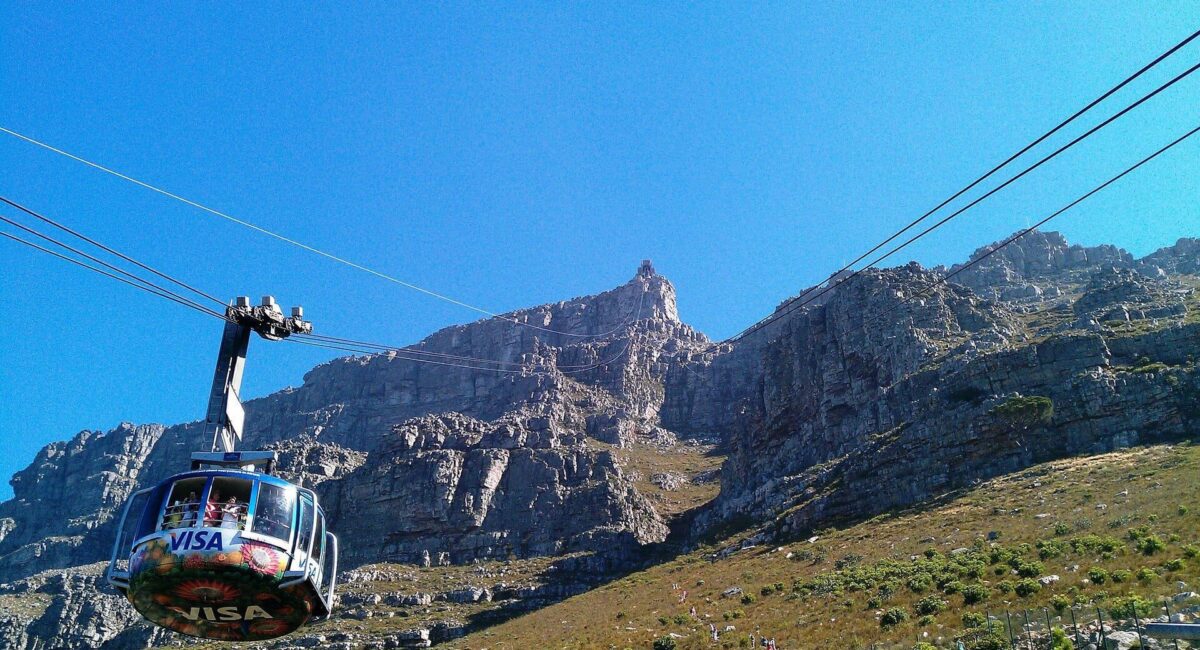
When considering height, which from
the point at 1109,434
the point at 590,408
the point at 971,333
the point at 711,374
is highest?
Result: the point at 711,374

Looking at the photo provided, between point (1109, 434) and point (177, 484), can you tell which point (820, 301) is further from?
point (177, 484)

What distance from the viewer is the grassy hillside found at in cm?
3453

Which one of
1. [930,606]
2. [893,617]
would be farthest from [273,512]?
[930,606]

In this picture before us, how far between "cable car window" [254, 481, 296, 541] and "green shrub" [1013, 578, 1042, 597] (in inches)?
1211

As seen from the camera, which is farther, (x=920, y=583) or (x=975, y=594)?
(x=920, y=583)

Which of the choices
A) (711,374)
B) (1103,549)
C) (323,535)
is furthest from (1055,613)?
(711,374)

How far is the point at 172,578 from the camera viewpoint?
1753cm

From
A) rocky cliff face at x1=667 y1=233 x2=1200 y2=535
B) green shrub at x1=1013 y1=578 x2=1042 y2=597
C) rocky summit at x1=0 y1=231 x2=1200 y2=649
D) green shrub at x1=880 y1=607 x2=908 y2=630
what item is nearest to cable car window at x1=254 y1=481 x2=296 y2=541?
green shrub at x1=880 y1=607 x2=908 y2=630

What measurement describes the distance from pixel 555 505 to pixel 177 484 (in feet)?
355

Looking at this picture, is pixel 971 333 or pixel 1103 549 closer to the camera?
pixel 1103 549

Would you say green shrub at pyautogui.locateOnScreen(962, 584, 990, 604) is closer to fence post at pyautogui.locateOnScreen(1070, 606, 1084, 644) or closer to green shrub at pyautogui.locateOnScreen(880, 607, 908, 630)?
green shrub at pyautogui.locateOnScreen(880, 607, 908, 630)

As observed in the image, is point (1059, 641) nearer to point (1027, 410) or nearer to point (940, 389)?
point (1027, 410)

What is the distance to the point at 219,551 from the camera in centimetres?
1744

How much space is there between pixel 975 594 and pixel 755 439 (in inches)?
3427
